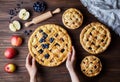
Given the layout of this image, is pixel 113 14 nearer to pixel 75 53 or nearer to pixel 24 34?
pixel 75 53

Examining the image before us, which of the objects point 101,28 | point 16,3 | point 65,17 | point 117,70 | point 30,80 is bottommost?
point 117,70

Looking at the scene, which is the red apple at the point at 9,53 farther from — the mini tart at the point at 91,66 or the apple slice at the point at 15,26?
the mini tart at the point at 91,66

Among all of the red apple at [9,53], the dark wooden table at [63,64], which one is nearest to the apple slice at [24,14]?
the dark wooden table at [63,64]

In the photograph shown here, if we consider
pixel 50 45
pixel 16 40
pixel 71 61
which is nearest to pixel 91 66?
pixel 71 61

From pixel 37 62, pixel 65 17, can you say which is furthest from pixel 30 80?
pixel 65 17

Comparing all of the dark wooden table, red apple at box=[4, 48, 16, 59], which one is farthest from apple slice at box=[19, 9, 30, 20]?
red apple at box=[4, 48, 16, 59]
